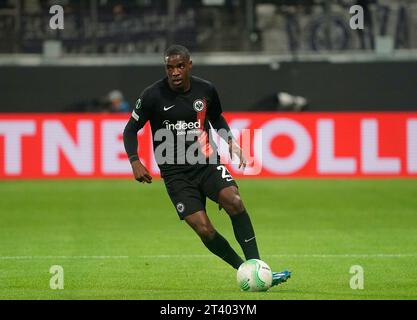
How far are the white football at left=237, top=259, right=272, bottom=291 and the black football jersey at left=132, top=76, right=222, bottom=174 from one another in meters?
1.09

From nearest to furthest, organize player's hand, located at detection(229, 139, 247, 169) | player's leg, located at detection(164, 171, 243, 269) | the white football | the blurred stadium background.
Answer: the white football → player's leg, located at detection(164, 171, 243, 269) → player's hand, located at detection(229, 139, 247, 169) → the blurred stadium background

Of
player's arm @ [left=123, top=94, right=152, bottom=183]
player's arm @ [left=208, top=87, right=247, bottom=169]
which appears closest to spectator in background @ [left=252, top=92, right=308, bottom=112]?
player's arm @ [left=208, top=87, right=247, bottom=169]

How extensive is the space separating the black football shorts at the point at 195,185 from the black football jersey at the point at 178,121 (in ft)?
0.24

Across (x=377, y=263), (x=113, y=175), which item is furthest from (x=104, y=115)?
(x=377, y=263)

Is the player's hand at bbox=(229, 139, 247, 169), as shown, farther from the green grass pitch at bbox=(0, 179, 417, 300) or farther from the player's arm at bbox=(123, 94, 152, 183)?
the green grass pitch at bbox=(0, 179, 417, 300)

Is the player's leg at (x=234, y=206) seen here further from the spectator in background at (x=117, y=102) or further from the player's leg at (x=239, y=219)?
the spectator in background at (x=117, y=102)

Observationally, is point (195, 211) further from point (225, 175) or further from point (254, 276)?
point (254, 276)

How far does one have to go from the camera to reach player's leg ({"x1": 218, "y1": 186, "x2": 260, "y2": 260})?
1007 cm

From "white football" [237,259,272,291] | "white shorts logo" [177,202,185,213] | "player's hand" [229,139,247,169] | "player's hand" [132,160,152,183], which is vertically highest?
"player's hand" [229,139,247,169]

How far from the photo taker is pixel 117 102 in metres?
23.6

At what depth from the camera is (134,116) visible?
10352 millimetres

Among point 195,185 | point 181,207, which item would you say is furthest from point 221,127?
point 181,207
